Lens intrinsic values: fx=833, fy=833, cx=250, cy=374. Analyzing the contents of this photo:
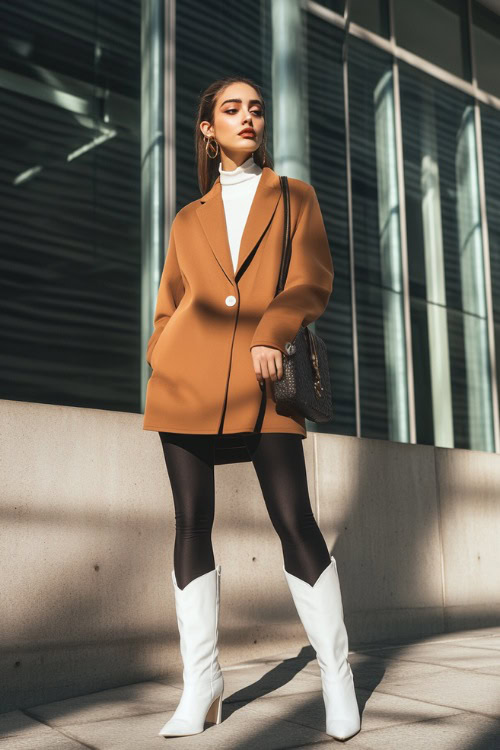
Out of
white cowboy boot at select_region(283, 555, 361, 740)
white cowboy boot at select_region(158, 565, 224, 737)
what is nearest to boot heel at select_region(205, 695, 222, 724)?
white cowboy boot at select_region(158, 565, 224, 737)

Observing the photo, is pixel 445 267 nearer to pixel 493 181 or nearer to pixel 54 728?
pixel 493 181

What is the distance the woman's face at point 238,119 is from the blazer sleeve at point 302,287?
25cm

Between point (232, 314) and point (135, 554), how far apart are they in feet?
4.76

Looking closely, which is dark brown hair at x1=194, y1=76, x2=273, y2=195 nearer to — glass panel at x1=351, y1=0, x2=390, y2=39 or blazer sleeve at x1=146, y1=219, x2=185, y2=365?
blazer sleeve at x1=146, y1=219, x2=185, y2=365

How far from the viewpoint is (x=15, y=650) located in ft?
10.2

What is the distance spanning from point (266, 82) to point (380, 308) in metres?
1.96

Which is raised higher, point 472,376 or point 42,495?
point 472,376

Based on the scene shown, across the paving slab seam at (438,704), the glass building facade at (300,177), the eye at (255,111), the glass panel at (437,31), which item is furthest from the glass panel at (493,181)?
the eye at (255,111)

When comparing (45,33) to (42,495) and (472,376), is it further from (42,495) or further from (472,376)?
(472,376)

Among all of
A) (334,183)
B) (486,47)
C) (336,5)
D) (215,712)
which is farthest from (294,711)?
(486,47)

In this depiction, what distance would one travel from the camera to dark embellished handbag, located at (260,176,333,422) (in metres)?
2.35

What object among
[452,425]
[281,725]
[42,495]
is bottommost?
[281,725]

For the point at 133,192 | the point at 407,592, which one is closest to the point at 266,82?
the point at 133,192

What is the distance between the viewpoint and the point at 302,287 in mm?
2504
